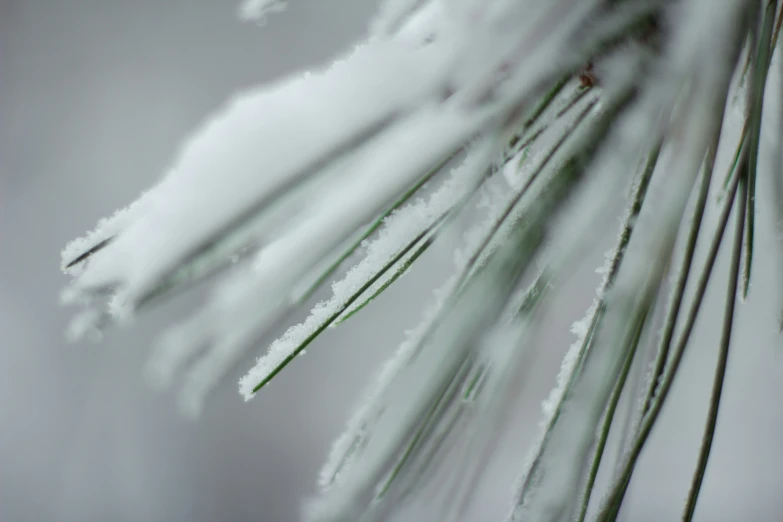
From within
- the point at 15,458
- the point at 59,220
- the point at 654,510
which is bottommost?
the point at 15,458

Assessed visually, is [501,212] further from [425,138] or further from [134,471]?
[134,471]

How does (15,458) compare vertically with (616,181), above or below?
below

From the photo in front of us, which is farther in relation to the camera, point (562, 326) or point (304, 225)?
point (562, 326)

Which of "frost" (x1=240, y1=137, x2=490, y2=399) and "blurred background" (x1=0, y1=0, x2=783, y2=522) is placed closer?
"frost" (x1=240, y1=137, x2=490, y2=399)

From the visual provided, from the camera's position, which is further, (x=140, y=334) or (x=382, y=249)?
(x=140, y=334)

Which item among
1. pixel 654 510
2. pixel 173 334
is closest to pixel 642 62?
pixel 173 334

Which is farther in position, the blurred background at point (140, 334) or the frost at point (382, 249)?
the blurred background at point (140, 334)
